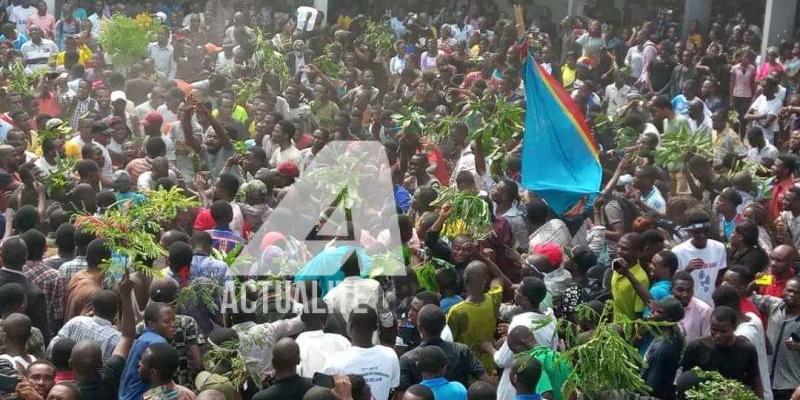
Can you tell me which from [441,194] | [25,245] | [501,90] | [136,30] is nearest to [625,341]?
[441,194]

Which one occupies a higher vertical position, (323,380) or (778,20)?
(323,380)

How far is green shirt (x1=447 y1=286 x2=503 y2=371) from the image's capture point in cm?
811

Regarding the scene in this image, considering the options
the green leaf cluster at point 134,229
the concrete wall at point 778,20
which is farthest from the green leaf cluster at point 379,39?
the green leaf cluster at point 134,229

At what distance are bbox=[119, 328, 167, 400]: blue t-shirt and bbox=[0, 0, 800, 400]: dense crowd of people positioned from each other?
0.02 metres

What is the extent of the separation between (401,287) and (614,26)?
48.7ft

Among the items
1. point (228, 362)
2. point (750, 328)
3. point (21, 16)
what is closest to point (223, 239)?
point (228, 362)

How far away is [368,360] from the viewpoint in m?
7.27

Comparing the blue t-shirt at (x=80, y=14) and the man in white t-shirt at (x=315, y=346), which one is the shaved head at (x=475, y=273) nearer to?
the man in white t-shirt at (x=315, y=346)

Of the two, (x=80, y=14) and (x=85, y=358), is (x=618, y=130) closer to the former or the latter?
(x=85, y=358)

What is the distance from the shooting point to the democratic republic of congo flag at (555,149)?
419 inches

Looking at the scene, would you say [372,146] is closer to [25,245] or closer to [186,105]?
[186,105]

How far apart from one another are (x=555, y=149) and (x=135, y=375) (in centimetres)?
483

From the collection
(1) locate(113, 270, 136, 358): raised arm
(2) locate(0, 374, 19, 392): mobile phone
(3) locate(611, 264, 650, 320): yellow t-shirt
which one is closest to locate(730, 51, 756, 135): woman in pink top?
(3) locate(611, 264, 650, 320): yellow t-shirt

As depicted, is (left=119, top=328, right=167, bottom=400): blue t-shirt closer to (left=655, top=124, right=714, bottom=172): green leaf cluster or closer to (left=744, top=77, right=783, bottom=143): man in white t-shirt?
(left=655, top=124, right=714, bottom=172): green leaf cluster
